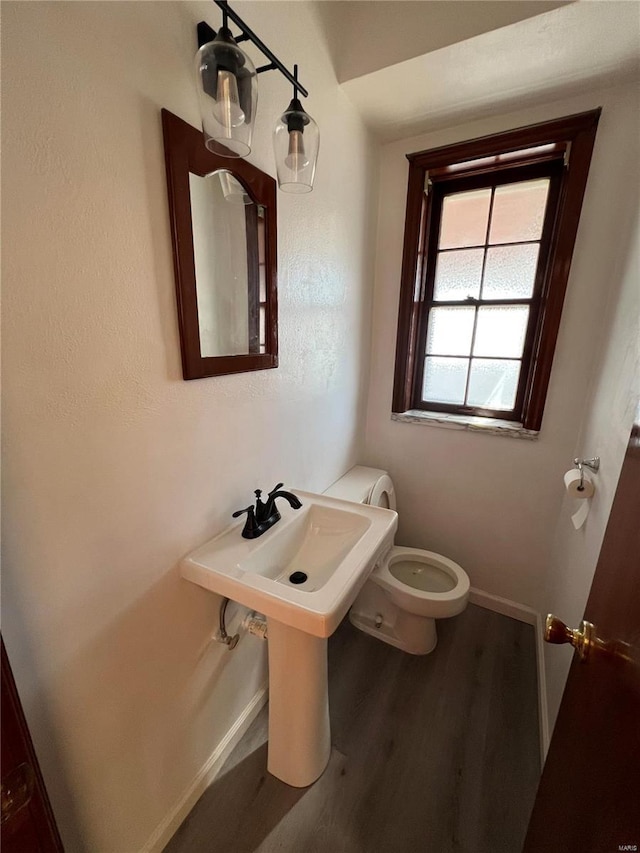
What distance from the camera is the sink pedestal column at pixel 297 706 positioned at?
1.08 m

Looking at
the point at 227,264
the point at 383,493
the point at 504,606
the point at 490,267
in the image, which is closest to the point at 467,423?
the point at 383,493

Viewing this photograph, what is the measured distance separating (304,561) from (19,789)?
0.85 meters

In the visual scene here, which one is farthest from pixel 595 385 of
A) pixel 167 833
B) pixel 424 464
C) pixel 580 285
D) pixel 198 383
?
pixel 167 833

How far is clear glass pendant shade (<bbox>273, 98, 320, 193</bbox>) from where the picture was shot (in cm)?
90

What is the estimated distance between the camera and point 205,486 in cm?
107

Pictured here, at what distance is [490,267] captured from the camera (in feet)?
5.91

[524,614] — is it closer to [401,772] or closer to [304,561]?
[401,772]

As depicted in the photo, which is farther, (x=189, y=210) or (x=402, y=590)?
(x=402, y=590)

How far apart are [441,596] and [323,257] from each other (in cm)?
161

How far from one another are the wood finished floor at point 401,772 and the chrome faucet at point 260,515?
0.91 metres

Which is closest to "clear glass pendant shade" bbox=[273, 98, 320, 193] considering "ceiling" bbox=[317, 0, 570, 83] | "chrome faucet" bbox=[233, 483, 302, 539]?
"ceiling" bbox=[317, 0, 570, 83]

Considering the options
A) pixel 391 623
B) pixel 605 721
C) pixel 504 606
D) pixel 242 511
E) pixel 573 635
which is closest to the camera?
pixel 605 721

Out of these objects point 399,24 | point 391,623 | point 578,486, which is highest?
point 399,24

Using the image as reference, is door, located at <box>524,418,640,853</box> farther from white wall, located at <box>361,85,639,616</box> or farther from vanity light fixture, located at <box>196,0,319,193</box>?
vanity light fixture, located at <box>196,0,319,193</box>
